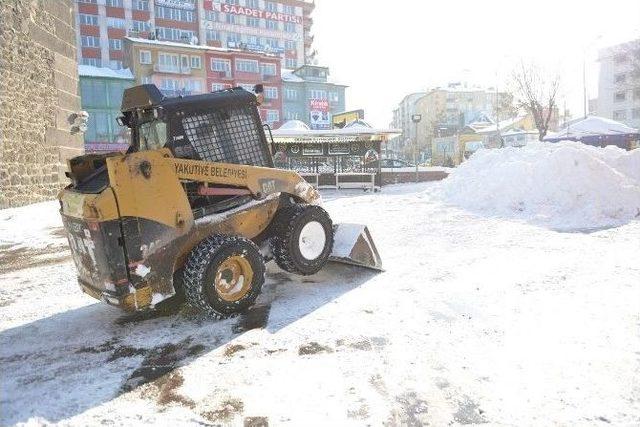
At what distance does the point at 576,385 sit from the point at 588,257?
13.1ft

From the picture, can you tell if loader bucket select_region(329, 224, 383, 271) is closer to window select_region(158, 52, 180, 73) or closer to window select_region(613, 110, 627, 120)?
window select_region(158, 52, 180, 73)

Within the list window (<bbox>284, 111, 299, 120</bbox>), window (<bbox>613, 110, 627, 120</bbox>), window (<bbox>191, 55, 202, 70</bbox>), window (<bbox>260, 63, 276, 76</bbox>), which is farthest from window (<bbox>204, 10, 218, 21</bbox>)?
window (<bbox>613, 110, 627, 120</bbox>)

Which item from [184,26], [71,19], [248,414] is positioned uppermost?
[184,26]

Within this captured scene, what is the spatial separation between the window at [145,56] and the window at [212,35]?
1543cm

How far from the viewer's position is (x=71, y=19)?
17.0 m

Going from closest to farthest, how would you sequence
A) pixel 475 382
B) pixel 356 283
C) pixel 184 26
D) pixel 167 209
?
pixel 475 382 → pixel 167 209 → pixel 356 283 → pixel 184 26

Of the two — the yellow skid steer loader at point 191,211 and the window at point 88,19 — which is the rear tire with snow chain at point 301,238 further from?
Answer: the window at point 88,19

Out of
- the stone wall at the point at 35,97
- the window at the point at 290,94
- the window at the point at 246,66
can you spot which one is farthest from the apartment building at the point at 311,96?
the stone wall at the point at 35,97

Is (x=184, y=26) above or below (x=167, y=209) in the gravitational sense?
above

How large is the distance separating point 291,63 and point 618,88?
46.0 m

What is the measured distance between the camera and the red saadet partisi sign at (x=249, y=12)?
59.9 m

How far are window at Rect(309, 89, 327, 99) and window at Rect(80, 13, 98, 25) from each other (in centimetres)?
2694

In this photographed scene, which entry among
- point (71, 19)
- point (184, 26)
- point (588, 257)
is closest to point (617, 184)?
point (588, 257)

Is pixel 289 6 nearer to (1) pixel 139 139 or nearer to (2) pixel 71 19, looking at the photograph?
(2) pixel 71 19
